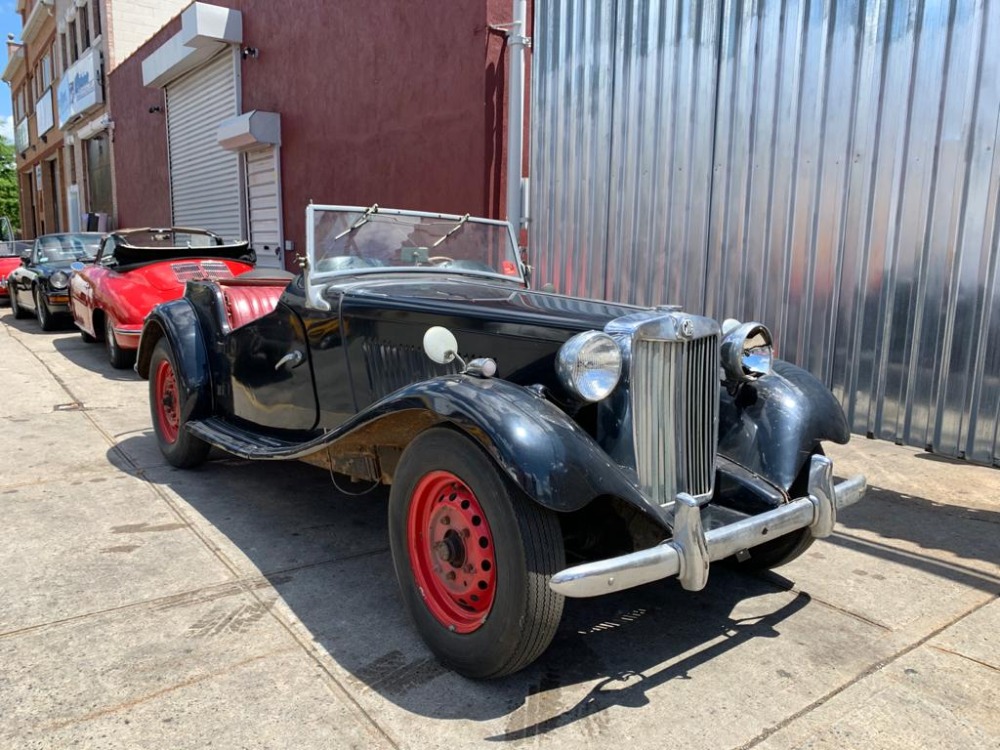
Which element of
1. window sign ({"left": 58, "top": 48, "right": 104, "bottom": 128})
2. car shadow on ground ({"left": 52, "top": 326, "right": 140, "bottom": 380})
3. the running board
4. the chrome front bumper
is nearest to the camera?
the chrome front bumper

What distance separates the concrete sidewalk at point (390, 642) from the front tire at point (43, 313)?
7274mm

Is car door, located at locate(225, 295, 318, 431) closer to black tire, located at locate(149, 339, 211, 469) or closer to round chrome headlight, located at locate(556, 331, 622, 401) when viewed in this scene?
black tire, located at locate(149, 339, 211, 469)

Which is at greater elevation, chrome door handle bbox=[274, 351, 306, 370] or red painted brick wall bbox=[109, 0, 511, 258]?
red painted brick wall bbox=[109, 0, 511, 258]

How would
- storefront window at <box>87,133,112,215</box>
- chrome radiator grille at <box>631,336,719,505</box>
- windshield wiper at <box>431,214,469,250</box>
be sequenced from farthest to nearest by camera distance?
1. storefront window at <box>87,133,112,215</box>
2. windshield wiper at <box>431,214,469,250</box>
3. chrome radiator grille at <box>631,336,719,505</box>

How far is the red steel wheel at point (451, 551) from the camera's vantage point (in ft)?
8.18

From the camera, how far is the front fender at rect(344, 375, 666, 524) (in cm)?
224

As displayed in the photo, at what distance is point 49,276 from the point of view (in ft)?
34.3

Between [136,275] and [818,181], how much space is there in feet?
21.8

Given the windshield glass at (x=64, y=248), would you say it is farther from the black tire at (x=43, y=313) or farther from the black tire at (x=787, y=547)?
the black tire at (x=787, y=547)

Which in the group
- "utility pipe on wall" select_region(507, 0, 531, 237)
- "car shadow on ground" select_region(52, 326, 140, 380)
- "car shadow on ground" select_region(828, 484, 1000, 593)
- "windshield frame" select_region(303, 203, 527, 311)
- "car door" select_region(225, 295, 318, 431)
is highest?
"utility pipe on wall" select_region(507, 0, 531, 237)

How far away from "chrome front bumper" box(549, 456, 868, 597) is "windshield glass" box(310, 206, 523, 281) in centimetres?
216

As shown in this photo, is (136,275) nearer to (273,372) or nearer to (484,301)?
(273,372)

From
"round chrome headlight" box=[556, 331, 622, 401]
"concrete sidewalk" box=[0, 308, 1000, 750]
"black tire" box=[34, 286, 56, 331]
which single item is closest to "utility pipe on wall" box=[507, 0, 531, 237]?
"concrete sidewalk" box=[0, 308, 1000, 750]

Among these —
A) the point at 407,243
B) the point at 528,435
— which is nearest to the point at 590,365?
the point at 528,435
